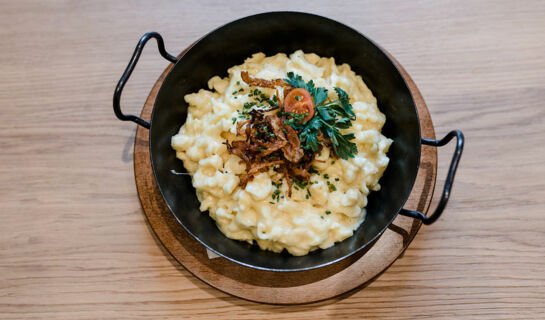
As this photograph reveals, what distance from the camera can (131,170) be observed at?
345 centimetres

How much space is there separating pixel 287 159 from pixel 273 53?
1069 mm

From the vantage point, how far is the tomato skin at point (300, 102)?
111 inches

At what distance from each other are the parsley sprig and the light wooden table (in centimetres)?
104

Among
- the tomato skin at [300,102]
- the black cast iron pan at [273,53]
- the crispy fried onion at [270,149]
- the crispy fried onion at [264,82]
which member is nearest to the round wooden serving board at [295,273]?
the black cast iron pan at [273,53]

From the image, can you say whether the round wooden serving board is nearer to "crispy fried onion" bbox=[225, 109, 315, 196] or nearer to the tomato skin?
"crispy fried onion" bbox=[225, 109, 315, 196]

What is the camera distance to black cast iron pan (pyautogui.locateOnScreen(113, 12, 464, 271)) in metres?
2.80

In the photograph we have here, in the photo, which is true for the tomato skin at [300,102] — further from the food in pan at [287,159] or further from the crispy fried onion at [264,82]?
the crispy fried onion at [264,82]

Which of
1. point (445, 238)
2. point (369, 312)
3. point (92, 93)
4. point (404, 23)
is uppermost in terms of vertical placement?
point (404, 23)

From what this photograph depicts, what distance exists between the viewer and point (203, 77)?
10.6 ft

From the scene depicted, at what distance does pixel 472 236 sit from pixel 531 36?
1.91m

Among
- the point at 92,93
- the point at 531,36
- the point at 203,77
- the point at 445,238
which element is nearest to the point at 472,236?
the point at 445,238

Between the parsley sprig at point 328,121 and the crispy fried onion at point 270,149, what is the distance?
0.08 meters

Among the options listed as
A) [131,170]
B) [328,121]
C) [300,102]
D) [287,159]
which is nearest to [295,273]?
[287,159]

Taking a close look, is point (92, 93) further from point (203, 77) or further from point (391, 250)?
point (391, 250)
